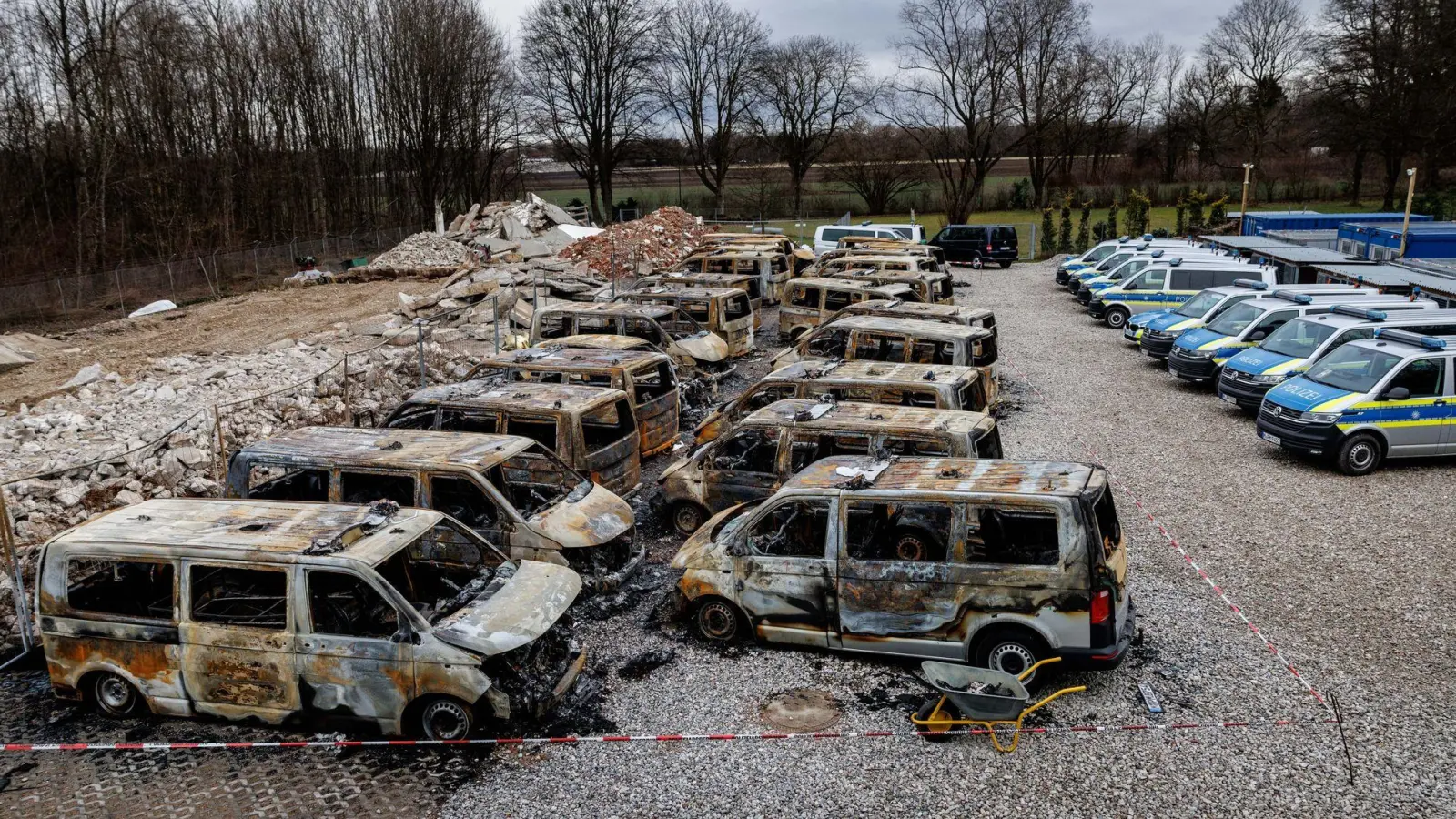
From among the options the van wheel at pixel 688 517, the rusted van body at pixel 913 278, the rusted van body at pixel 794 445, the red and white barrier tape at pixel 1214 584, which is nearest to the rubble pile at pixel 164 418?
the van wheel at pixel 688 517

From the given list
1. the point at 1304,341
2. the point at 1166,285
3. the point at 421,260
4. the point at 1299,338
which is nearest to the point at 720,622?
the point at 1304,341

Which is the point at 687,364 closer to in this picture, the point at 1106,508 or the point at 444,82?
the point at 1106,508

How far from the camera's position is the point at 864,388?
1198 cm

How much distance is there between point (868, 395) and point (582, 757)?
21.2ft

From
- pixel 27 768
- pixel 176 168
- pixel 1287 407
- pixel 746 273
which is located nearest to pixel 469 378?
pixel 27 768

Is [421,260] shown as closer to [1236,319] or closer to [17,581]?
[1236,319]

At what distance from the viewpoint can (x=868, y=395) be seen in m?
12.0

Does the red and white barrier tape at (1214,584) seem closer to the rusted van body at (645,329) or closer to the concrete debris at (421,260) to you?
the rusted van body at (645,329)

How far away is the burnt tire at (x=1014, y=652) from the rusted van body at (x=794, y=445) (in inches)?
99.2

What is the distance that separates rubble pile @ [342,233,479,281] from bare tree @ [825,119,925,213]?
88.3 ft

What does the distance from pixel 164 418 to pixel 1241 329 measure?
18156mm

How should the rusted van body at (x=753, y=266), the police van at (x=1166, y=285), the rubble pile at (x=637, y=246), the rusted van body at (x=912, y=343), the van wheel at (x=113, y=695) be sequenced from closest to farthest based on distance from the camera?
the van wheel at (x=113, y=695) < the rusted van body at (x=912, y=343) < the police van at (x=1166, y=285) < the rusted van body at (x=753, y=266) < the rubble pile at (x=637, y=246)

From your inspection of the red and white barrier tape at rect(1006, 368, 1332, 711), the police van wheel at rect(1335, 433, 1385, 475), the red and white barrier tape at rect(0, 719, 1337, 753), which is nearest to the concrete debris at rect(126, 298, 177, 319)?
the red and white barrier tape at rect(0, 719, 1337, 753)

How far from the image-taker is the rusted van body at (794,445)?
31.9 feet
